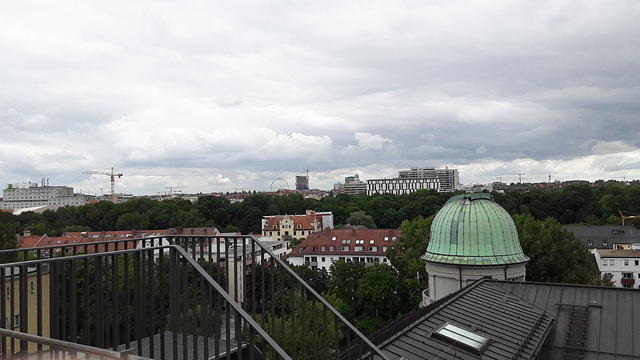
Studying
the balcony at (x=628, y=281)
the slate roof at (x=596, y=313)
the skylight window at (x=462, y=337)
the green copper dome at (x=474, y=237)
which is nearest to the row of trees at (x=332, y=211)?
the balcony at (x=628, y=281)

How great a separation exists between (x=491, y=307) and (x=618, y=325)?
377 centimetres

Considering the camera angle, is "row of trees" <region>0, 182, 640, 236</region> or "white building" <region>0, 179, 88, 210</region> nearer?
"row of trees" <region>0, 182, 640, 236</region>

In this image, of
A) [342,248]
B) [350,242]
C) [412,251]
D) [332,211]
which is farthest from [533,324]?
→ [332,211]

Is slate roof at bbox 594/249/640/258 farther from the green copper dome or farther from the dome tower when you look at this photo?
the dome tower

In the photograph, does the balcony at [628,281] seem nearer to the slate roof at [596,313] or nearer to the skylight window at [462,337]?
the slate roof at [596,313]

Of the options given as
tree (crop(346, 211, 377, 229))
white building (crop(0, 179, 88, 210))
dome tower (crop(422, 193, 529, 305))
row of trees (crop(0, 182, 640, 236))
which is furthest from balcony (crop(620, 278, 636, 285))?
white building (crop(0, 179, 88, 210))

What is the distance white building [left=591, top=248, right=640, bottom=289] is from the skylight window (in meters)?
44.0

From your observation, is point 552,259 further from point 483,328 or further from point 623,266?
point 623,266

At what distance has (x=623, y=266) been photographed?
46031mm

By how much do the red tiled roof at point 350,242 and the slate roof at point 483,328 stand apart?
137 feet

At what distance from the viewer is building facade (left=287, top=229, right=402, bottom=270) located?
186 feet

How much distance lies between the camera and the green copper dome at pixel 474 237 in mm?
20406

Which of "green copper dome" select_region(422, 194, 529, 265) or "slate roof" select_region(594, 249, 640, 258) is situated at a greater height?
"green copper dome" select_region(422, 194, 529, 265)

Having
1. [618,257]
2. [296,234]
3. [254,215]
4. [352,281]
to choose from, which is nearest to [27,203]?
[254,215]
